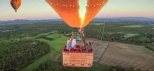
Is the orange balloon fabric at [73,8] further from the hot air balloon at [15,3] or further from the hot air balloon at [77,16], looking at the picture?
the hot air balloon at [15,3]

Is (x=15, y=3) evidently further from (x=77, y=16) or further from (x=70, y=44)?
(x=70, y=44)

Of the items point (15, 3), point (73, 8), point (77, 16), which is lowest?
point (77, 16)

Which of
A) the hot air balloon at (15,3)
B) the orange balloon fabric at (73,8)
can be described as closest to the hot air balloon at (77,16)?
the orange balloon fabric at (73,8)

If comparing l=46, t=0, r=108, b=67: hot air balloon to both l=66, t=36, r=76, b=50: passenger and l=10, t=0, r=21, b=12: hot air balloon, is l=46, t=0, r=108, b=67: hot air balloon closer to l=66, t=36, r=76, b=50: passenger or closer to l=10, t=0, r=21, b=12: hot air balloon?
l=66, t=36, r=76, b=50: passenger

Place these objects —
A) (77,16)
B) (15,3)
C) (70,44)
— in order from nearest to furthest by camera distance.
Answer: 1. (70,44)
2. (77,16)
3. (15,3)

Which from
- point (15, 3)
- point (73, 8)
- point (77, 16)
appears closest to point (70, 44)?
point (77, 16)

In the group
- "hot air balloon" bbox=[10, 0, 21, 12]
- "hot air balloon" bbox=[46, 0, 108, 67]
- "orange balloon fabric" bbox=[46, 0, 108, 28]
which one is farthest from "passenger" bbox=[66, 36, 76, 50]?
"hot air balloon" bbox=[10, 0, 21, 12]

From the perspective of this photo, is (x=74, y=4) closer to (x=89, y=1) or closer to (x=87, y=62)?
(x=89, y=1)

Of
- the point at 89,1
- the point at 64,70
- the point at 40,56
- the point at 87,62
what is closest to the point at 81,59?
the point at 87,62
